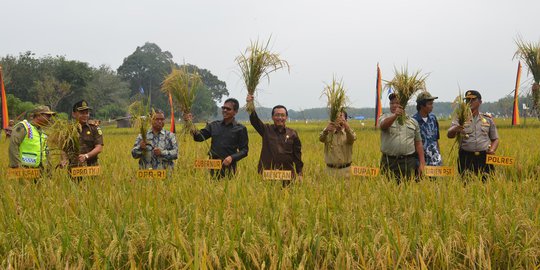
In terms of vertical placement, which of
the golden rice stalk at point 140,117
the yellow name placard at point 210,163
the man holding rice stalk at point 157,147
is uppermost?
the golden rice stalk at point 140,117

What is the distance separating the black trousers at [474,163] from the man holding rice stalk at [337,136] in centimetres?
136

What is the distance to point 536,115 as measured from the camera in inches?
192

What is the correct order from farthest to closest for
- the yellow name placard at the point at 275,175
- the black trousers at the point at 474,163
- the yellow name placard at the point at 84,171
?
the black trousers at the point at 474,163 < the yellow name placard at the point at 84,171 < the yellow name placard at the point at 275,175

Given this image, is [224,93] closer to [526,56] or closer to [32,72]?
[32,72]

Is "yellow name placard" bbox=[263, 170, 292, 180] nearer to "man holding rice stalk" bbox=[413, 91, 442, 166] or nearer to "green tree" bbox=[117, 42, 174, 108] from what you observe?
"man holding rice stalk" bbox=[413, 91, 442, 166]

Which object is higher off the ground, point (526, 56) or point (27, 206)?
point (526, 56)

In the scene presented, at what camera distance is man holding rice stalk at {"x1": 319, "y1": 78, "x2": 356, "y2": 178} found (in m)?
4.27

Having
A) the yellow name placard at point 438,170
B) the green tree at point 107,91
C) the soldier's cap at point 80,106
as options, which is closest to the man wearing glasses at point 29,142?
the soldier's cap at point 80,106

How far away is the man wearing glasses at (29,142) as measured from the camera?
14.8 feet

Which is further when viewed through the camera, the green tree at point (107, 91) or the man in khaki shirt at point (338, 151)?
the green tree at point (107, 91)

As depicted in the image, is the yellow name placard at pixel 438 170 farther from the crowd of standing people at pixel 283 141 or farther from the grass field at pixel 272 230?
the grass field at pixel 272 230

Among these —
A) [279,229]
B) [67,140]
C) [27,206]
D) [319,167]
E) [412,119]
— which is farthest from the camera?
[319,167]

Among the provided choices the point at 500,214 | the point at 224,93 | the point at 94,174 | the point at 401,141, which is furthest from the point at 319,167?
the point at 224,93

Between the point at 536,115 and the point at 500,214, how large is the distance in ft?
8.64
